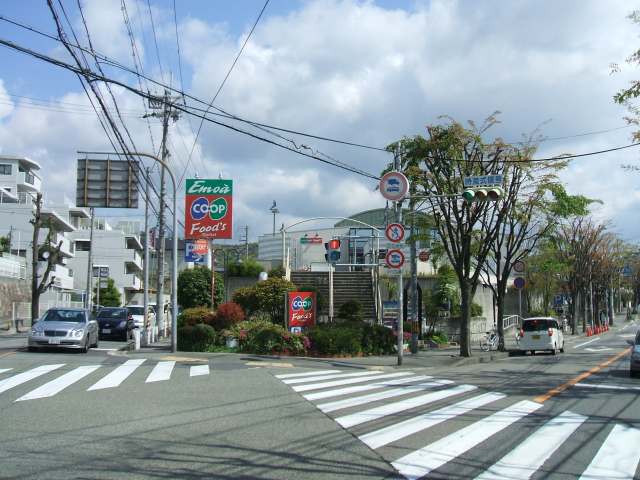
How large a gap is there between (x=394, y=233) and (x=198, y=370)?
7307mm

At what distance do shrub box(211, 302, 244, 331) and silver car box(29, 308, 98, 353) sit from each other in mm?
4425

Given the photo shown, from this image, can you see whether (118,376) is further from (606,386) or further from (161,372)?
(606,386)

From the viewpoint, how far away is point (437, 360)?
73.5 feet

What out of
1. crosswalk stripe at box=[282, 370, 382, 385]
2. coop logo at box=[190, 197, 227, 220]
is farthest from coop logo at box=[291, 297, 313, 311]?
crosswalk stripe at box=[282, 370, 382, 385]

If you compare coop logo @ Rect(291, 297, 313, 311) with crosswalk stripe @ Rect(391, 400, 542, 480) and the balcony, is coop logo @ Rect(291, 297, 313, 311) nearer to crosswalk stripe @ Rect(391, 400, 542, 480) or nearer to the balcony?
crosswalk stripe @ Rect(391, 400, 542, 480)

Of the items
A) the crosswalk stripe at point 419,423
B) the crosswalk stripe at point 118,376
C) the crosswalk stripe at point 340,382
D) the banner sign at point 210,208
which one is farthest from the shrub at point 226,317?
the crosswalk stripe at point 419,423

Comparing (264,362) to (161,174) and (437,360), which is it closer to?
(437,360)

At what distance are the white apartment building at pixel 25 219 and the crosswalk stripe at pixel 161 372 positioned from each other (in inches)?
1553

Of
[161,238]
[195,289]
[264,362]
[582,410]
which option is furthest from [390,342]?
[195,289]

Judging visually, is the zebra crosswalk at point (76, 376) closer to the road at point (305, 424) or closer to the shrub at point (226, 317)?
the road at point (305, 424)

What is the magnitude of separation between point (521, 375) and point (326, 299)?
44.8 ft

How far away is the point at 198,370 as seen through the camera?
16609 mm

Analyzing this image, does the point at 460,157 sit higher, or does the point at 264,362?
the point at 460,157

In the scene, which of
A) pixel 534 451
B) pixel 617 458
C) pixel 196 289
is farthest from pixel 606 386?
pixel 196 289
